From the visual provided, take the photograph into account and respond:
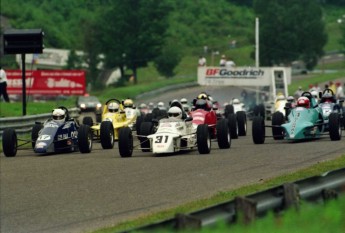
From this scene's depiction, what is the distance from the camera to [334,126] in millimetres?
27750

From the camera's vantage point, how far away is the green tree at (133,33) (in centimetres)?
10319

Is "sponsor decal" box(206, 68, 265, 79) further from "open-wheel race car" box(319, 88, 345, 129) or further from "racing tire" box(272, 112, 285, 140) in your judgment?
"racing tire" box(272, 112, 285, 140)

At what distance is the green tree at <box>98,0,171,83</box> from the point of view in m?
103

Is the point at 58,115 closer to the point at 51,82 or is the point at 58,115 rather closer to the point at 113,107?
the point at 113,107

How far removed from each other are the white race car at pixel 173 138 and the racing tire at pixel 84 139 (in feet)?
6.33

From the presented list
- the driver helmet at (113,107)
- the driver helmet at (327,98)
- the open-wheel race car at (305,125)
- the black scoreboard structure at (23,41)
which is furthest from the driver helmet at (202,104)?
the black scoreboard structure at (23,41)

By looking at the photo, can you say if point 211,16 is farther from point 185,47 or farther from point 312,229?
point 312,229

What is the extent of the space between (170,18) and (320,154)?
110 m

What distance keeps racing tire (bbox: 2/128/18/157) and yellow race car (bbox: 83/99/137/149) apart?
2249 mm

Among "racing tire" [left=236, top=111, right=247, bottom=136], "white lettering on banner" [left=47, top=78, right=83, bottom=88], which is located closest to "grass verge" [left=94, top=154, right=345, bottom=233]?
"racing tire" [left=236, top=111, right=247, bottom=136]

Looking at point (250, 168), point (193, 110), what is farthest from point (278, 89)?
point (250, 168)

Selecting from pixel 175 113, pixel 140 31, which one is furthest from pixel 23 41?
pixel 140 31

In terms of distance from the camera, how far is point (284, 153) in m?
25.1

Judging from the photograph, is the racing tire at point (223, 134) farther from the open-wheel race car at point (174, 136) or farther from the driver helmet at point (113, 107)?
the driver helmet at point (113, 107)
